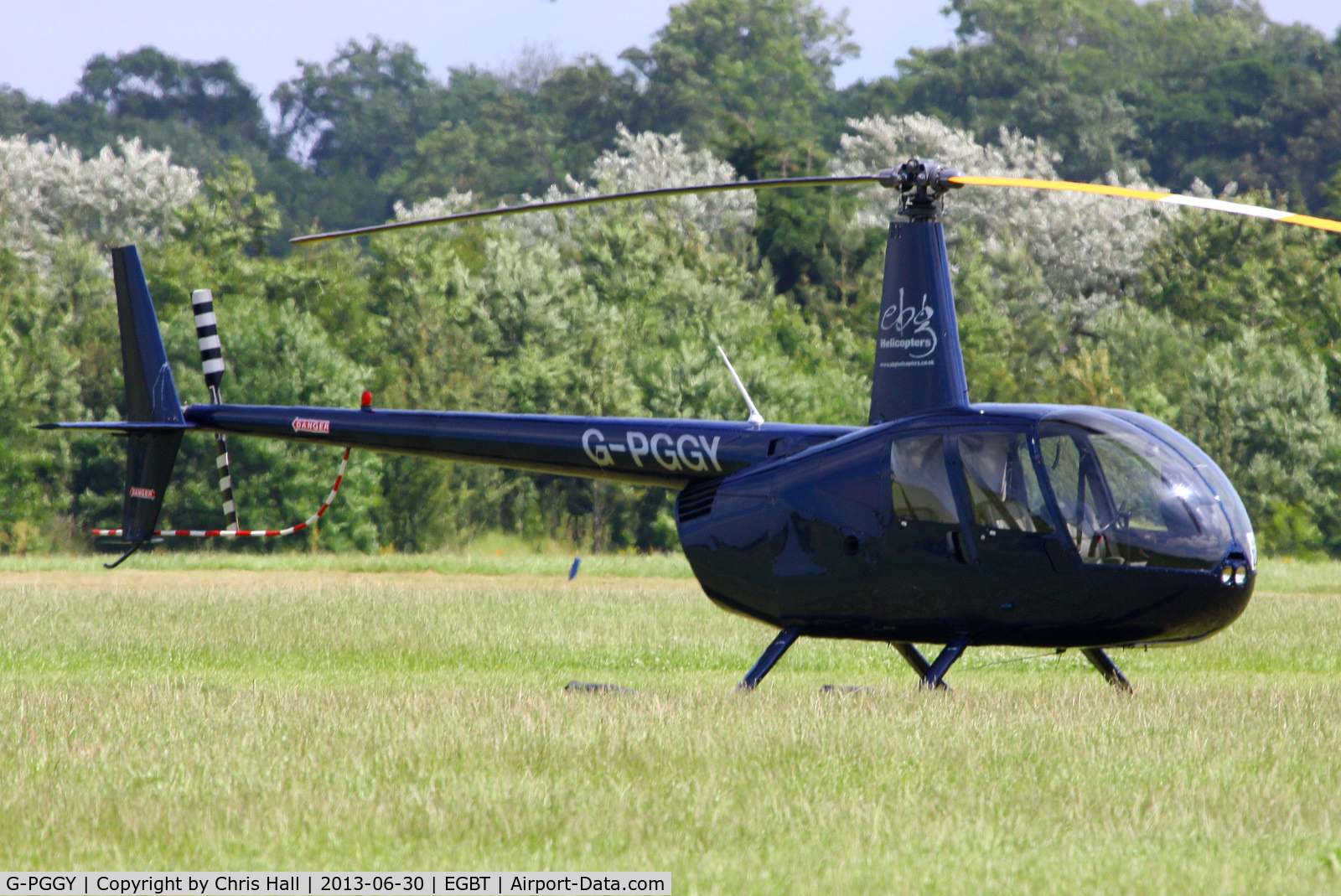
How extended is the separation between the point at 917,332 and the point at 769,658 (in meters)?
2.35

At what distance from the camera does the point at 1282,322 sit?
48.2m

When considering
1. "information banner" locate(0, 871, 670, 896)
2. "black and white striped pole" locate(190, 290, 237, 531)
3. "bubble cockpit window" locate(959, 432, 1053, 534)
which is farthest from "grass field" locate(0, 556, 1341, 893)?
"black and white striped pole" locate(190, 290, 237, 531)

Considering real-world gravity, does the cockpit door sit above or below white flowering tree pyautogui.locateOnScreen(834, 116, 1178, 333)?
below

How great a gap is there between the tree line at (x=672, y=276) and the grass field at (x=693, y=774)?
28230 mm

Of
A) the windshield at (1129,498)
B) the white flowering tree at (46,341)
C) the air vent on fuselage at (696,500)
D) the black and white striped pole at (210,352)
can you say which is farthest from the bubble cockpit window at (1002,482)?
the white flowering tree at (46,341)

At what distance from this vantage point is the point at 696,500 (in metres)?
10.5

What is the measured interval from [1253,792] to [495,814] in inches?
132

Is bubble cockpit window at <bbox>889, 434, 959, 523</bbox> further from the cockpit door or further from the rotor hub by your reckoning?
the rotor hub

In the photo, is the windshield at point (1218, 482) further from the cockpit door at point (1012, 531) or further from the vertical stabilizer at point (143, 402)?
the vertical stabilizer at point (143, 402)

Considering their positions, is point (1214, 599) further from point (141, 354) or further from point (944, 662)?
point (141, 354)

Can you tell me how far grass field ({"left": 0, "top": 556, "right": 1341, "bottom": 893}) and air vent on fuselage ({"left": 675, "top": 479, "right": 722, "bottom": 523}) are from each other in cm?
121

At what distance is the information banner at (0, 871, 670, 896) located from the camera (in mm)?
5414

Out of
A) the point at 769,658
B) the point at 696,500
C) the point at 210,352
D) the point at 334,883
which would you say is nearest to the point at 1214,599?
the point at 769,658

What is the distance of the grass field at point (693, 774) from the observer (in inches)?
227
